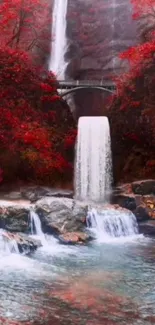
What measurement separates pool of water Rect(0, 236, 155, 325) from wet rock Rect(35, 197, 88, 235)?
3.71ft

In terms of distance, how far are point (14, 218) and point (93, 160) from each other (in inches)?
290

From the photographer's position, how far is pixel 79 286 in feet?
31.3

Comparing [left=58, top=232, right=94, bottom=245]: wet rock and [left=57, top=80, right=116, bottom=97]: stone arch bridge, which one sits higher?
[left=57, top=80, right=116, bottom=97]: stone arch bridge

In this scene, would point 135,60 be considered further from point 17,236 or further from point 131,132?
point 17,236

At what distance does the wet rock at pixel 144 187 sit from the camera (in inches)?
721

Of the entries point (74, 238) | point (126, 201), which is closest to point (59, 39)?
point (126, 201)

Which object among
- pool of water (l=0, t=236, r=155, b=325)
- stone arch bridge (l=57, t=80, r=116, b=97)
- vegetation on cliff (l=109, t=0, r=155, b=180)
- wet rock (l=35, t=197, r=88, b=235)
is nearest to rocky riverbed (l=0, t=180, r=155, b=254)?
wet rock (l=35, t=197, r=88, b=235)

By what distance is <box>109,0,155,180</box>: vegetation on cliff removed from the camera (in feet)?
69.7

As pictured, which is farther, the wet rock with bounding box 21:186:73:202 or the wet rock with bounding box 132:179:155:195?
the wet rock with bounding box 132:179:155:195

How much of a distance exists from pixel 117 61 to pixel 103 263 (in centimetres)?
2157

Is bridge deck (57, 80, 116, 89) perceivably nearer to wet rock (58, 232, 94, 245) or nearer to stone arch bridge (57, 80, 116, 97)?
stone arch bridge (57, 80, 116, 97)

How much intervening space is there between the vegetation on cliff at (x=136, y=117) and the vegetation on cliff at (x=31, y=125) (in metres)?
2.66

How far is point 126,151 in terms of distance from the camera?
22094 millimetres

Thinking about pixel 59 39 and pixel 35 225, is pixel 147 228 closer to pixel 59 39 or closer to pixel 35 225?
pixel 35 225
